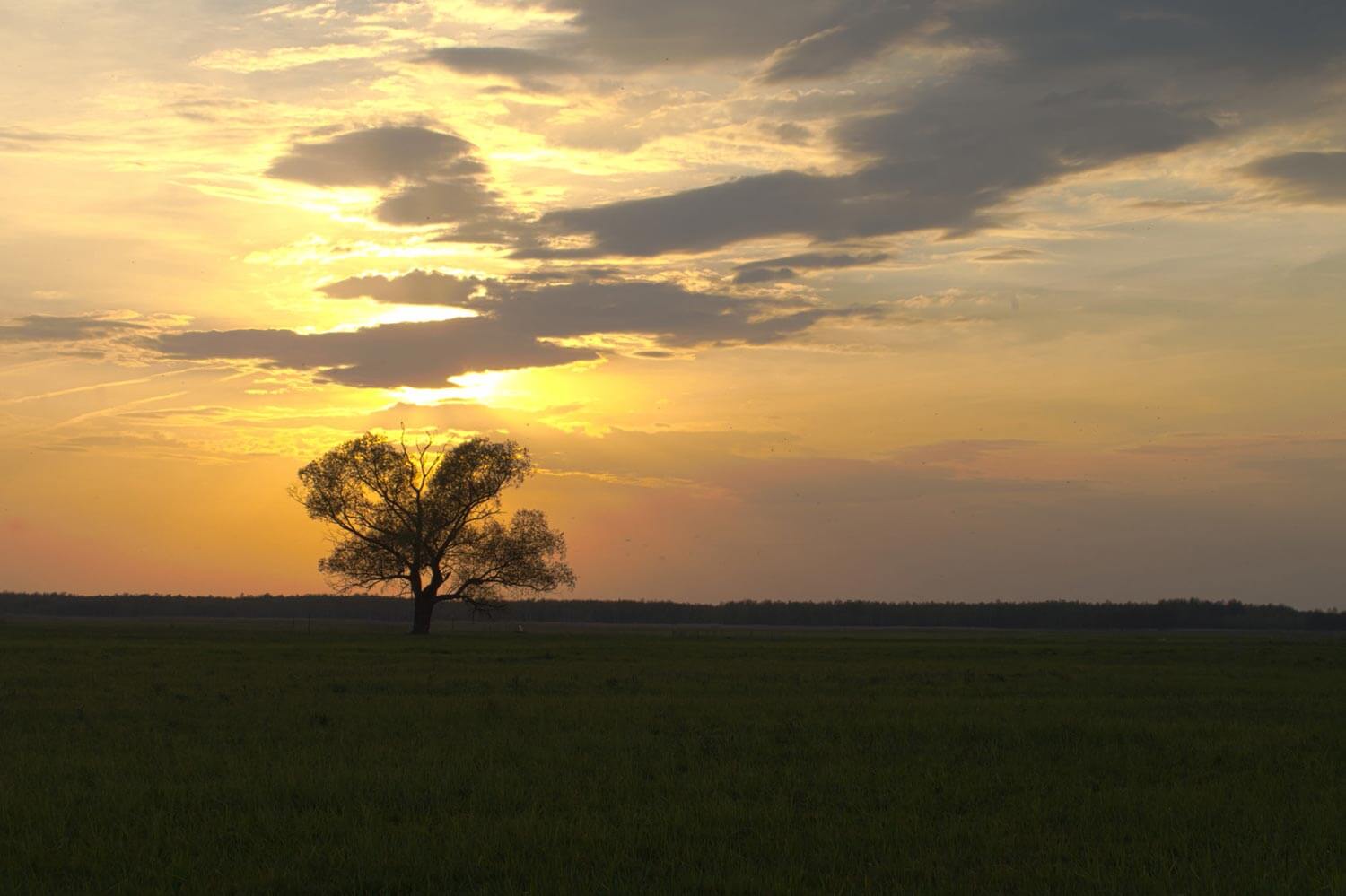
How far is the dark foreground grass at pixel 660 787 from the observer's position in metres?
11.7

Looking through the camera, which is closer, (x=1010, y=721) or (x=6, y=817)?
(x=6, y=817)

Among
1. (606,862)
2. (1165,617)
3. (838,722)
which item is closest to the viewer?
(606,862)

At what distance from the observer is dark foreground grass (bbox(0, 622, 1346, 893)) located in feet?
38.3

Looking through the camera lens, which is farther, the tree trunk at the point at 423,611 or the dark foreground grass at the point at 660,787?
the tree trunk at the point at 423,611

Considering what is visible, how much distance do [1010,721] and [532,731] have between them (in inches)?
362

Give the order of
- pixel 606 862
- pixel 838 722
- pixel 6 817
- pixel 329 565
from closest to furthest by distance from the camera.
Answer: pixel 606 862 < pixel 6 817 < pixel 838 722 < pixel 329 565

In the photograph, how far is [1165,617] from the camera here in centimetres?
17688

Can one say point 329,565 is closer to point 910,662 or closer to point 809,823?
point 910,662

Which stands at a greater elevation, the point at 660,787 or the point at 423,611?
the point at 660,787

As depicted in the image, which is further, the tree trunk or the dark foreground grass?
the tree trunk

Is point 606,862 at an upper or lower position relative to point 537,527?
lower

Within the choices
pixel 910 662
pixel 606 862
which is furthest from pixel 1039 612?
pixel 606 862

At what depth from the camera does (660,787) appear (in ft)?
52.3

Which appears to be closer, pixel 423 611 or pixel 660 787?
pixel 660 787
